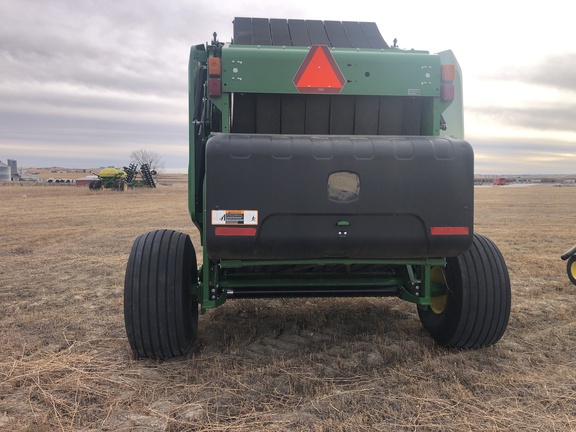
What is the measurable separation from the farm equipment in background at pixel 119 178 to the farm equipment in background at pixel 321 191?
113 ft

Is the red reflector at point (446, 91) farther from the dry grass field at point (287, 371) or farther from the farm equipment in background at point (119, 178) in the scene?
the farm equipment in background at point (119, 178)

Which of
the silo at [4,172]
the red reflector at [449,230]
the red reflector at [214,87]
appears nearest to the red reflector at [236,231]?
the red reflector at [214,87]

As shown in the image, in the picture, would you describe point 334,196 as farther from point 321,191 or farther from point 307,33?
point 307,33

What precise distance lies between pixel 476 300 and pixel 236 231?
2.07 m

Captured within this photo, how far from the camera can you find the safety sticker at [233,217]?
9.50 feet

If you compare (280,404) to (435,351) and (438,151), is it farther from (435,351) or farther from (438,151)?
(438,151)

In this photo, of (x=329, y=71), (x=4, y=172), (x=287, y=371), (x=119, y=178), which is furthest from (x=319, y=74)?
(x=4, y=172)

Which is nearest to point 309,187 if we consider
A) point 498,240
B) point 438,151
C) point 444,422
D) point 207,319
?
point 438,151

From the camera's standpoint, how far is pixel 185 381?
130 inches

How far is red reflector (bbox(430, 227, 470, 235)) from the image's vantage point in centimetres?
300

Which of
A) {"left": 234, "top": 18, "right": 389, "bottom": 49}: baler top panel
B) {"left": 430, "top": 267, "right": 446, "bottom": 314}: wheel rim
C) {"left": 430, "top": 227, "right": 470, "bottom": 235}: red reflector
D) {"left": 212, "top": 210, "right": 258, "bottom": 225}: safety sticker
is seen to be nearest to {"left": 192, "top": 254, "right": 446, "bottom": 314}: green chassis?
{"left": 430, "top": 267, "right": 446, "bottom": 314}: wheel rim

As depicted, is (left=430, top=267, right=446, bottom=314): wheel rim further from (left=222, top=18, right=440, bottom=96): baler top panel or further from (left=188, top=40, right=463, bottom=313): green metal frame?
(left=222, top=18, right=440, bottom=96): baler top panel

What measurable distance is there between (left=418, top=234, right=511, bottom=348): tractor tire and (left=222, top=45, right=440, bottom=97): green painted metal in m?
1.43

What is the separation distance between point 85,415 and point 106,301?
286cm
